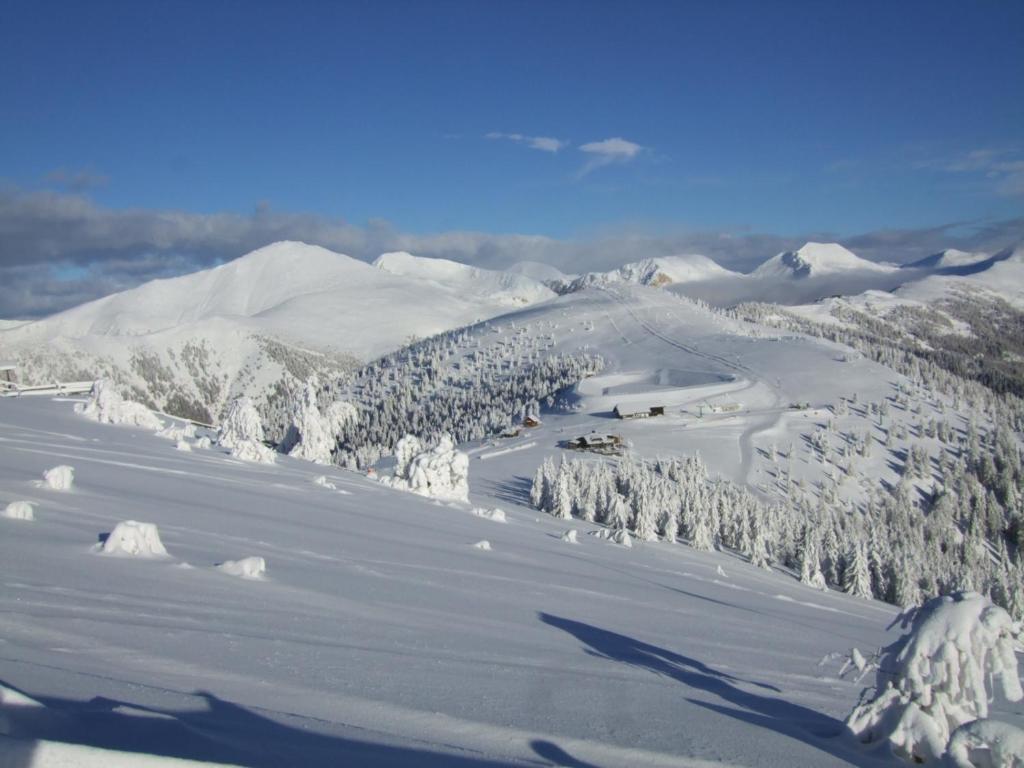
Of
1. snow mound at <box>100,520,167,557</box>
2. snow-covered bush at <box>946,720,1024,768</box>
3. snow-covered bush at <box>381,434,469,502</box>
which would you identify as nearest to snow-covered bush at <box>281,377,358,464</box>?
snow-covered bush at <box>381,434,469,502</box>

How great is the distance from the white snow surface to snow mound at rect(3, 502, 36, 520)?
26 cm

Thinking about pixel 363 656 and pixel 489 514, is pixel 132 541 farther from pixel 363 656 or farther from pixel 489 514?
pixel 489 514

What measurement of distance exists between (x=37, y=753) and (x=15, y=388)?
3956 cm

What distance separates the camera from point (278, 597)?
752 centimetres

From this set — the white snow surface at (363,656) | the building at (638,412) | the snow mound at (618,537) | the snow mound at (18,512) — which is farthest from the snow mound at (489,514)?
the building at (638,412)

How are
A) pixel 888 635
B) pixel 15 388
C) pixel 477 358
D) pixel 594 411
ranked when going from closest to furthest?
pixel 888 635 < pixel 15 388 < pixel 594 411 < pixel 477 358

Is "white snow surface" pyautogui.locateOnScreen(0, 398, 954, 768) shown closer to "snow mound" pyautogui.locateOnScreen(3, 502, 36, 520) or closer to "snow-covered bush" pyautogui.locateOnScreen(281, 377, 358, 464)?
"snow mound" pyautogui.locateOnScreen(3, 502, 36, 520)

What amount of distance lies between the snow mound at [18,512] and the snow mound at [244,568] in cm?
266

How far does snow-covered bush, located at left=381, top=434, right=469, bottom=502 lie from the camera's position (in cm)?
3431

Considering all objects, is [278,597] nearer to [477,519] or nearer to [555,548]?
[555,548]

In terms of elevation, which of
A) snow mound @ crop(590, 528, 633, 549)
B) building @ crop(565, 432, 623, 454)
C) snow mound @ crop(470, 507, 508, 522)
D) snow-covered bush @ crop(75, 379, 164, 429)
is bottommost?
snow mound @ crop(590, 528, 633, 549)

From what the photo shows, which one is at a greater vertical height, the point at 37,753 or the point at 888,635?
the point at 37,753

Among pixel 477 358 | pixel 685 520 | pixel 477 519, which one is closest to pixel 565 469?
pixel 685 520

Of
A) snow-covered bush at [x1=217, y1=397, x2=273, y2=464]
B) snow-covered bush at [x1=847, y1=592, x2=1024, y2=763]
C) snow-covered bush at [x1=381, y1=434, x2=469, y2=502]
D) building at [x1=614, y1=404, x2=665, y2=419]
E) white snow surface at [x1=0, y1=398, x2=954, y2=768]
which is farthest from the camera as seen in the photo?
building at [x1=614, y1=404, x2=665, y2=419]
